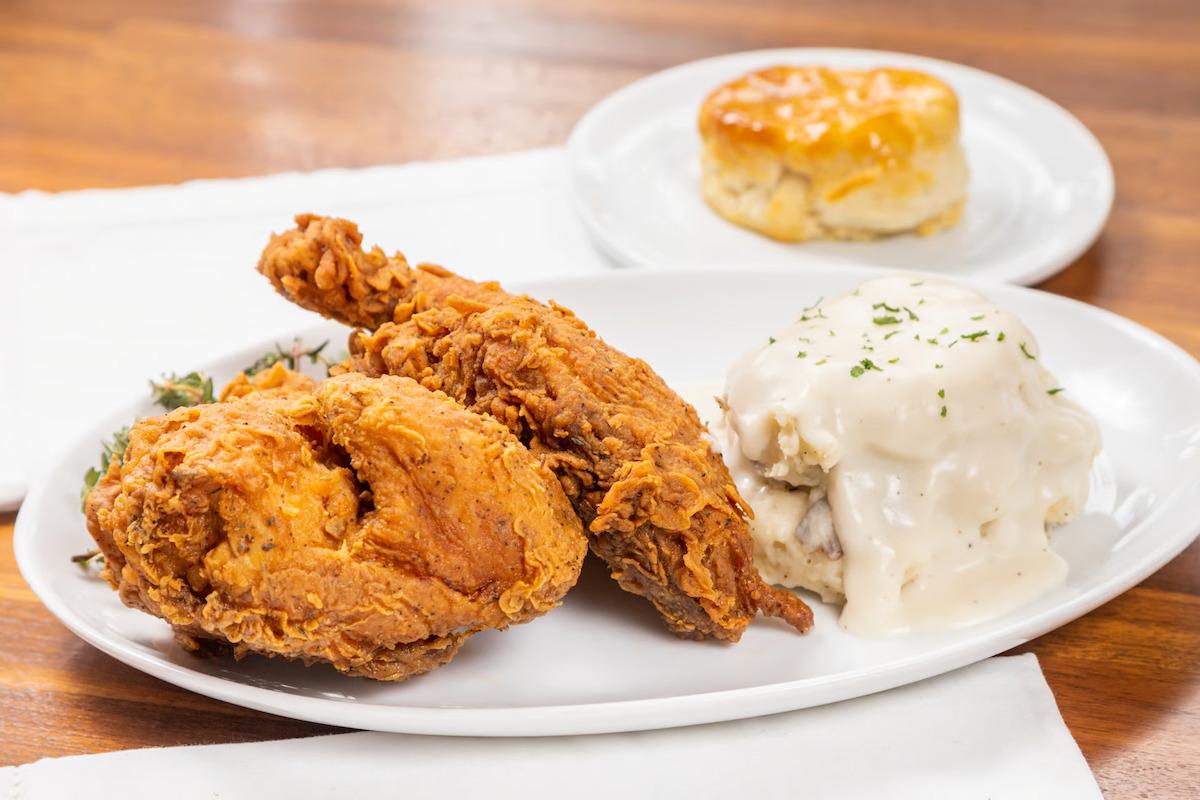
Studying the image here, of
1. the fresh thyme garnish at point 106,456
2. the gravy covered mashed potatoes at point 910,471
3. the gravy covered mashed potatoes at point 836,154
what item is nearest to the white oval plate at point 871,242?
the gravy covered mashed potatoes at point 836,154

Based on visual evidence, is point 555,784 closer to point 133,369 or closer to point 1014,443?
point 1014,443

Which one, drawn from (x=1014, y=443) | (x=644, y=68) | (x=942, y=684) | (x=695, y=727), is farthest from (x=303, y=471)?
(x=644, y=68)

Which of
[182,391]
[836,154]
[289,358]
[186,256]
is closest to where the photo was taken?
[182,391]

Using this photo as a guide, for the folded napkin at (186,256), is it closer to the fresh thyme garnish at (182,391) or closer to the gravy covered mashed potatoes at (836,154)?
the fresh thyme garnish at (182,391)

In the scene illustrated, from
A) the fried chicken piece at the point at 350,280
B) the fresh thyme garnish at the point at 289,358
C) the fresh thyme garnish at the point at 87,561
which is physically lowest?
the fresh thyme garnish at the point at 87,561

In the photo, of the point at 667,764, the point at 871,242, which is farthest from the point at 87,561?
the point at 871,242

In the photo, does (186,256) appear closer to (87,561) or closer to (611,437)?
(87,561)
